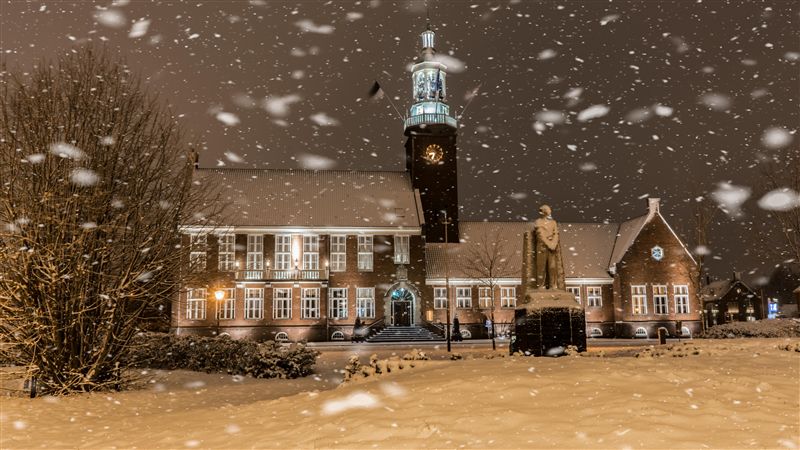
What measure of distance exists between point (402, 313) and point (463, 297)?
4.89 m

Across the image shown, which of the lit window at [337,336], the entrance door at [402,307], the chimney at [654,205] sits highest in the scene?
the chimney at [654,205]

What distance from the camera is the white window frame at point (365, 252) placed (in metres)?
45.1

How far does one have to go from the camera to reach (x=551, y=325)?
14914 millimetres

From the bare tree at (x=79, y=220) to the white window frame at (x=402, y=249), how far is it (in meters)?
29.8

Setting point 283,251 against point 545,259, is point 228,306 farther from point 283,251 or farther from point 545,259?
point 545,259

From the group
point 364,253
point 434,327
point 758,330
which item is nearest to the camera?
point 758,330

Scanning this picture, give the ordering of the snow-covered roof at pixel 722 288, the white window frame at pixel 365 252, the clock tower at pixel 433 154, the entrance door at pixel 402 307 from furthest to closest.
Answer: the snow-covered roof at pixel 722 288
the clock tower at pixel 433 154
the entrance door at pixel 402 307
the white window frame at pixel 365 252

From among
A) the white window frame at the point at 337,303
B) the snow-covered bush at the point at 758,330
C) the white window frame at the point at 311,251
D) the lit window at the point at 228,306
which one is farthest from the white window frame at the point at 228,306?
→ the snow-covered bush at the point at 758,330

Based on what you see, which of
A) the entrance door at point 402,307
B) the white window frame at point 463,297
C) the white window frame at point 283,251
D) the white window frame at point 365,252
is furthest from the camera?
the white window frame at point 463,297

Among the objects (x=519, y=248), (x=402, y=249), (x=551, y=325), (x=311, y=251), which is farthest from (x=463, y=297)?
(x=551, y=325)

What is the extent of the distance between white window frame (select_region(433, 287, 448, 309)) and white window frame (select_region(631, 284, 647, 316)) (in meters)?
14.7

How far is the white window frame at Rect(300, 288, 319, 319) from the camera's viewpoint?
44.0 m

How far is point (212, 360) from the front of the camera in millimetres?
20688

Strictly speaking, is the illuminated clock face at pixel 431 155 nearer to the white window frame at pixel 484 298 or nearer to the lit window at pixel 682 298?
the white window frame at pixel 484 298
